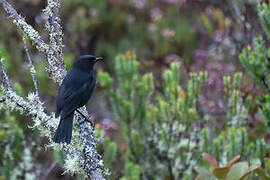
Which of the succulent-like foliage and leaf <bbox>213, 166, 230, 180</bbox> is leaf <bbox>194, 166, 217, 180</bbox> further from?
the succulent-like foliage

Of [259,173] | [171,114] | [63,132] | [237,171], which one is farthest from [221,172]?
[171,114]

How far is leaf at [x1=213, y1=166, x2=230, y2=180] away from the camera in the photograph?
9.12ft

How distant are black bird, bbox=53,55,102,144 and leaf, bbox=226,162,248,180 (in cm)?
99

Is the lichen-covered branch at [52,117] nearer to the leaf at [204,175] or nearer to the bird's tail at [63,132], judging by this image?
the bird's tail at [63,132]

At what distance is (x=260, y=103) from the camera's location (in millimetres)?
3678

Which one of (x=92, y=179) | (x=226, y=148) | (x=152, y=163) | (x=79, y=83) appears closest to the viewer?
(x=92, y=179)

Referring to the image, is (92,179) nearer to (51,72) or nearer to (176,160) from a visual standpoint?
(51,72)

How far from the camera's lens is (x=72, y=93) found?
107 inches

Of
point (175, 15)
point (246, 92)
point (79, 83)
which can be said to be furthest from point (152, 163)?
point (175, 15)

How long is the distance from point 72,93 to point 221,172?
103 centimetres

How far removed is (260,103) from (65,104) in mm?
1761

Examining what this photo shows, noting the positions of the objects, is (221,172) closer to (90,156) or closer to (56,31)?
(90,156)

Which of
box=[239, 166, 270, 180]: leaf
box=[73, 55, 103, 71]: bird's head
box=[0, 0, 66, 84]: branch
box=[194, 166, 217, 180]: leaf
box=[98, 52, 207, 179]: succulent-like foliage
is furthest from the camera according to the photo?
box=[98, 52, 207, 179]: succulent-like foliage

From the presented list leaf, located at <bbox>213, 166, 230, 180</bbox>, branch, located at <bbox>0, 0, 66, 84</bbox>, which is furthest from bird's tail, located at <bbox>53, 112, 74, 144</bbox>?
leaf, located at <bbox>213, 166, 230, 180</bbox>
